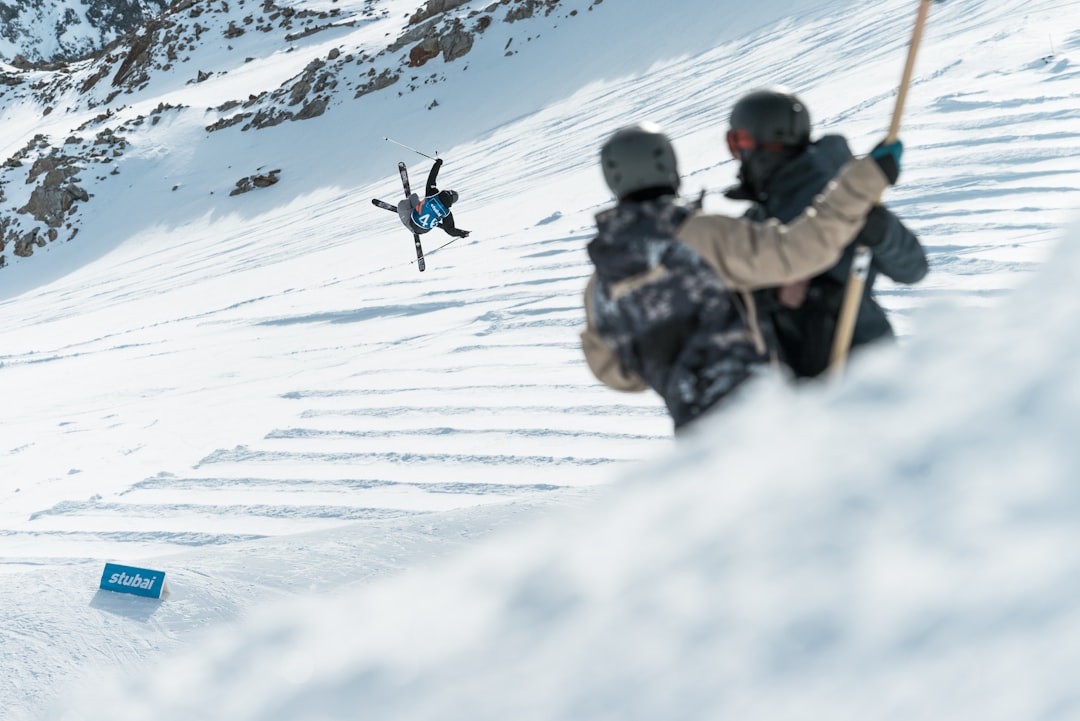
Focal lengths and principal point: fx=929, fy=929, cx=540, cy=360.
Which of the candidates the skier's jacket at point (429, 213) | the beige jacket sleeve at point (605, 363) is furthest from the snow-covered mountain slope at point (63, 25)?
the beige jacket sleeve at point (605, 363)

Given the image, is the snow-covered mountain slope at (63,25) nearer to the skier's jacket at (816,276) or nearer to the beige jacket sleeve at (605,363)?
the skier's jacket at (816,276)

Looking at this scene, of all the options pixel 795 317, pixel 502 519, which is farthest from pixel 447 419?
pixel 795 317

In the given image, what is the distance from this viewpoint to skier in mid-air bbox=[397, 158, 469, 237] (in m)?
11.3

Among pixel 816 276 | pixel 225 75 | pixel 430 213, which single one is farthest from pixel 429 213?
pixel 225 75

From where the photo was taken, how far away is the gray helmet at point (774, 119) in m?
2.68

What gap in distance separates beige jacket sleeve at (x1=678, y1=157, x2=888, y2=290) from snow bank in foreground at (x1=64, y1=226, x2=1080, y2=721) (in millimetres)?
298

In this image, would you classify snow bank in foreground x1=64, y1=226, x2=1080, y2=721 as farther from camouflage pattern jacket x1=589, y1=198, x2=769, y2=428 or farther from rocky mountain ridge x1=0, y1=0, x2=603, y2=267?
rocky mountain ridge x1=0, y1=0, x2=603, y2=267

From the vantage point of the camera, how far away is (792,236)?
2.25 meters

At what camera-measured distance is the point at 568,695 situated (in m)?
1.67

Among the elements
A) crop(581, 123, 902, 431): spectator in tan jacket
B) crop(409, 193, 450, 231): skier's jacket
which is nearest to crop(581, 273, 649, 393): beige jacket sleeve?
crop(581, 123, 902, 431): spectator in tan jacket

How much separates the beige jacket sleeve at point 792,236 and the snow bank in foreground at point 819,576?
0.98 feet

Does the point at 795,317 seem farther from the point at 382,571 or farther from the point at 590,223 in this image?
the point at 590,223

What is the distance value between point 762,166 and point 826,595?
1571 millimetres

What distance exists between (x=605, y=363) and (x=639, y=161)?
0.54m
